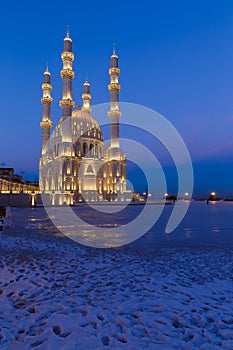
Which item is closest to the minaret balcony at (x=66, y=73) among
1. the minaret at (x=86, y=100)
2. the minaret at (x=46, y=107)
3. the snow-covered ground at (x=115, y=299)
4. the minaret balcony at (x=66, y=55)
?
the minaret balcony at (x=66, y=55)

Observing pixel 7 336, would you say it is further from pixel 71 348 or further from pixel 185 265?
pixel 185 265

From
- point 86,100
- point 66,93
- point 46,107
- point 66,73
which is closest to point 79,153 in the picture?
point 46,107

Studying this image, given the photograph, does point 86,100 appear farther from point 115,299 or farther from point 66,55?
point 115,299

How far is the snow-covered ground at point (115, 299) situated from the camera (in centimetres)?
318

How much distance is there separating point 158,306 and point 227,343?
1201mm

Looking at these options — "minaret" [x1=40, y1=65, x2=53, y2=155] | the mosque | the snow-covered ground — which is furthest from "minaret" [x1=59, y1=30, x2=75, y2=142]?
the snow-covered ground

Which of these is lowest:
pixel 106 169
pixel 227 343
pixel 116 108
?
pixel 227 343

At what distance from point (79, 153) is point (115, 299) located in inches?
2723

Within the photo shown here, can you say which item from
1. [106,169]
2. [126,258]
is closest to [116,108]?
[106,169]

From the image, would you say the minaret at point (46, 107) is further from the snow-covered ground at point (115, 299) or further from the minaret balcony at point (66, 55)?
the snow-covered ground at point (115, 299)

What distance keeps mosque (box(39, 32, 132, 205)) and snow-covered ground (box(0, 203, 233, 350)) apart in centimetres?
5509

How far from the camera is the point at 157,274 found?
570 cm

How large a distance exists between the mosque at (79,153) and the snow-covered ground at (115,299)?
55.1 metres

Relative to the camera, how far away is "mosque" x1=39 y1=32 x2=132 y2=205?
63500mm
